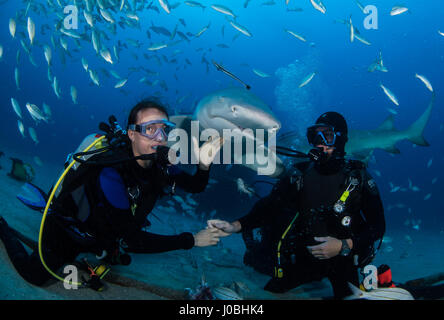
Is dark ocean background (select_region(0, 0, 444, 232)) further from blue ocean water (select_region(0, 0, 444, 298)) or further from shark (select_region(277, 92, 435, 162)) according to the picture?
shark (select_region(277, 92, 435, 162))

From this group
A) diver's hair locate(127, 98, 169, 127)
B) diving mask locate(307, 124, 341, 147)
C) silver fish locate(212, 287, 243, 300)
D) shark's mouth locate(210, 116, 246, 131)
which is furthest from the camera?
shark's mouth locate(210, 116, 246, 131)

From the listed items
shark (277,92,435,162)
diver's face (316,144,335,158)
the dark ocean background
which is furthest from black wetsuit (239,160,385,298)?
the dark ocean background

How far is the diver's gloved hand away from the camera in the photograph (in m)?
2.61

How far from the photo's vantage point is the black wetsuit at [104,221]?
2447mm

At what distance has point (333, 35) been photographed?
8625 centimetres

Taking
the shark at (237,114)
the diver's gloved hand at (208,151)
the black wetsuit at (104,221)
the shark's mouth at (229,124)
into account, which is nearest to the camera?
the black wetsuit at (104,221)

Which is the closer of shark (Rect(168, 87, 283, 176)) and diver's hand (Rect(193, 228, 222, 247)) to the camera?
diver's hand (Rect(193, 228, 222, 247))

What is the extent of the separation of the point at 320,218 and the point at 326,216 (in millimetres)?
86

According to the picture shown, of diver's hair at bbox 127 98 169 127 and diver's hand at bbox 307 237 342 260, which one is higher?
diver's hair at bbox 127 98 169 127

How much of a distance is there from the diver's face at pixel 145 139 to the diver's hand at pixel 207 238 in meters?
1.16

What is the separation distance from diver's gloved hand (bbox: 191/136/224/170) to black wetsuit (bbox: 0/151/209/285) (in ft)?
0.48

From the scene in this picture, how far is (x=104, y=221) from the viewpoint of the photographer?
7.98ft

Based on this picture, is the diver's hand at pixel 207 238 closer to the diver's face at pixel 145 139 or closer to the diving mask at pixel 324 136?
the diver's face at pixel 145 139

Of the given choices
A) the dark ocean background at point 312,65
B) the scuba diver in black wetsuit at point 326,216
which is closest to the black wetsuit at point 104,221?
the scuba diver in black wetsuit at point 326,216
